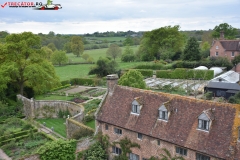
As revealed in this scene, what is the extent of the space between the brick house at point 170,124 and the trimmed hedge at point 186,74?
41.0 meters

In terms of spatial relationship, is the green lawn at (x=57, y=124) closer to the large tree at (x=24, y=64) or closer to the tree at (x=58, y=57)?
the large tree at (x=24, y=64)

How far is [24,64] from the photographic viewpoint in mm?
43875

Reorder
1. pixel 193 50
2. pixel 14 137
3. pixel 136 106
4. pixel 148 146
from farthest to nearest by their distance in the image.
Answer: pixel 193 50, pixel 14 137, pixel 136 106, pixel 148 146

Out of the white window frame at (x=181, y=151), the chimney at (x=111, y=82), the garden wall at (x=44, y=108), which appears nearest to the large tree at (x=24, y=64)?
the garden wall at (x=44, y=108)

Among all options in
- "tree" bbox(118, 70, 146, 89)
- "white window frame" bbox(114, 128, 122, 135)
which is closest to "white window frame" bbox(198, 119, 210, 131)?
"white window frame" bbox(114, 128, 122, 135)

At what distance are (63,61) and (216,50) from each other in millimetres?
59930

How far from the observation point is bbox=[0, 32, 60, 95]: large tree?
4212 centimetres

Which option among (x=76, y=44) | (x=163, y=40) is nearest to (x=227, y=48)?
(x=163, y=40)

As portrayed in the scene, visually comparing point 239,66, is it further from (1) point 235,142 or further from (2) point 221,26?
(1) point 235,142

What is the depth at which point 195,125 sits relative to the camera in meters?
20.5

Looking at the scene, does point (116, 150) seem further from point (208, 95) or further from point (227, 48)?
point (227, 48)

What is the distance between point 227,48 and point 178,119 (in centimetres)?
6186

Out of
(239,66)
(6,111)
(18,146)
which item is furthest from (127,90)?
(239,66)

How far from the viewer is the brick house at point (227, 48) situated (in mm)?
73875
